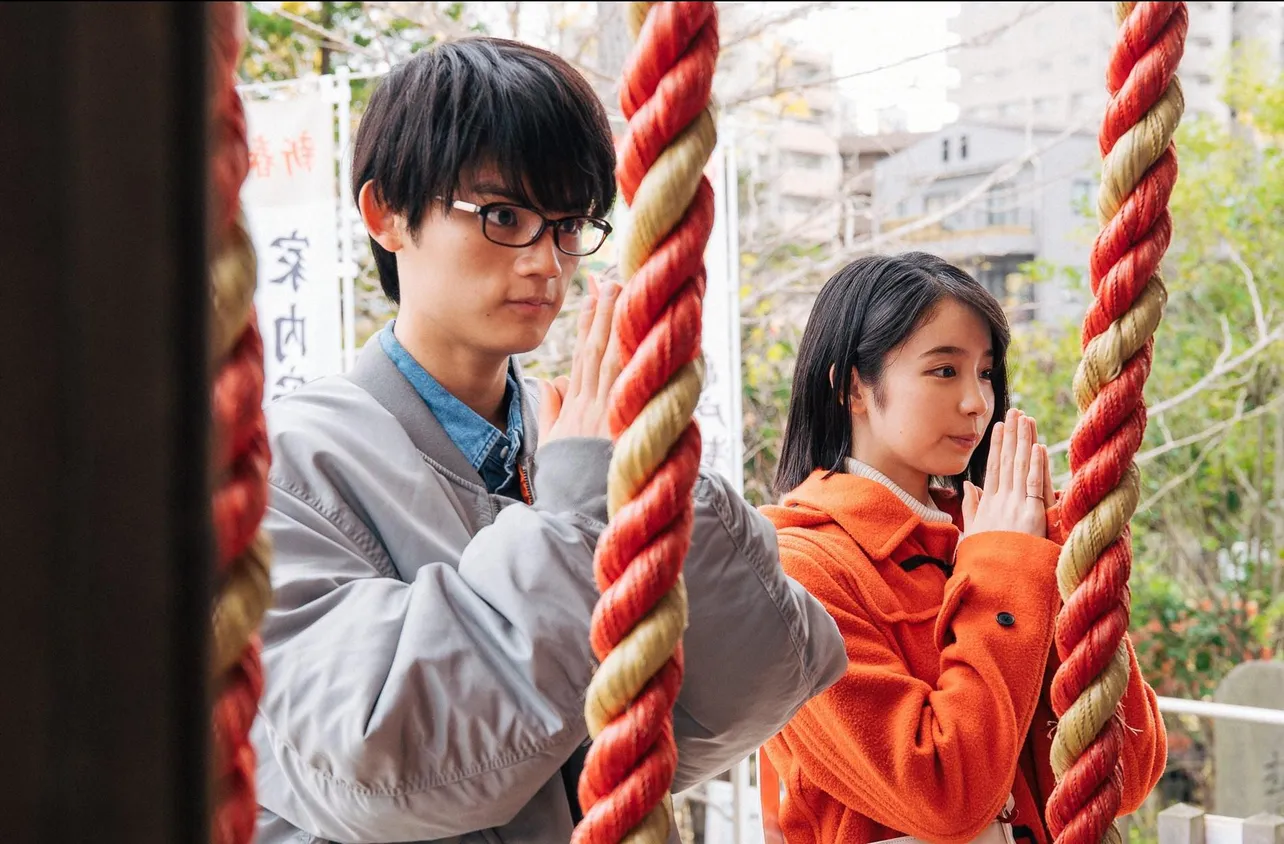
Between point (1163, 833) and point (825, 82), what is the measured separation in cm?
287

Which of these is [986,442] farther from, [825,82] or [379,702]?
[825,82]

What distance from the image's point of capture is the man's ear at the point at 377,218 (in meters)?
0.88

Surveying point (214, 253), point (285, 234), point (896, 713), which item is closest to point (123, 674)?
point (214, 253)

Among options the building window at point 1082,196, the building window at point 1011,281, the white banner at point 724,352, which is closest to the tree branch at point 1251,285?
the building window at point 1082,196

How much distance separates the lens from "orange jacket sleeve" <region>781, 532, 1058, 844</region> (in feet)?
3.28

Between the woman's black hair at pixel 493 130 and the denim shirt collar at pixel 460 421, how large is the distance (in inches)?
3.5

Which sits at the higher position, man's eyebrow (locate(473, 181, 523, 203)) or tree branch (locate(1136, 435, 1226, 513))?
man's eyebrow (locate(473, 181, 523, 203))

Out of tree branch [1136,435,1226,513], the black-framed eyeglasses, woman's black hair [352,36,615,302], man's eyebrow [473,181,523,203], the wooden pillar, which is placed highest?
woman's black hair [352,36,615,302]

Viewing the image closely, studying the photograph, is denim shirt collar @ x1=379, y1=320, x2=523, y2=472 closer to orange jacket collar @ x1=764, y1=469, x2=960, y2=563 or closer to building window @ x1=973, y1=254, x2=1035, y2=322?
orange jacket collar @ x1=764, y1=469, x2=960, y2=563

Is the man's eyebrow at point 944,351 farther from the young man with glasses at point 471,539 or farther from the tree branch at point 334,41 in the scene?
the tree branch at point 334,41

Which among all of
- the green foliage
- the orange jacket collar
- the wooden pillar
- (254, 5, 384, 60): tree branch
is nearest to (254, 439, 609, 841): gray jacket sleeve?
the wooden pillar

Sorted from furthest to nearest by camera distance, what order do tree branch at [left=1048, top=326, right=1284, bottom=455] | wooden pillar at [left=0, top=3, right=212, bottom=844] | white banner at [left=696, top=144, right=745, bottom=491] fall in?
tree branch at [left=1048, top=326, right=1284, bottom=455] < white banner at [left=696, top=144, right=745, bottom=491] < wooden pillar at [left=0, top=3, right=212, bottom=844]

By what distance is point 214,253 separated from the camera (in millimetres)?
185

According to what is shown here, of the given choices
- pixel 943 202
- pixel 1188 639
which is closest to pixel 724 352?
pixel 1188 639
